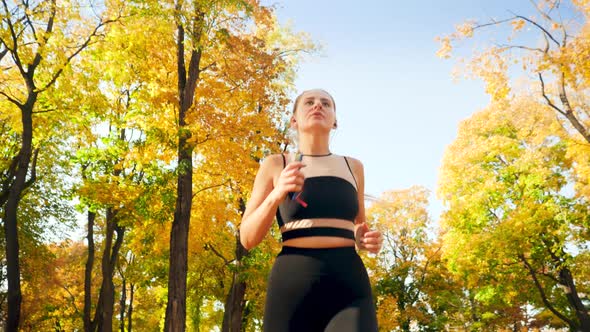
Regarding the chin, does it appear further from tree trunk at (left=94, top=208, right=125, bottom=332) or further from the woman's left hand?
tree trunk at (left=94, top=208, right=125, bottom=332)

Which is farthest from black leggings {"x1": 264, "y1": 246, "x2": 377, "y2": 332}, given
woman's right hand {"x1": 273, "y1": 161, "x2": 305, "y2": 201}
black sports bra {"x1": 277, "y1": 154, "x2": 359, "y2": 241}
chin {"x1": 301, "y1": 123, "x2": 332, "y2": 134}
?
chin {"x1": 301, "y1": 123, "x2": 332, "y2": 134}

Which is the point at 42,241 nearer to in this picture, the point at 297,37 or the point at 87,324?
the point at 87,324

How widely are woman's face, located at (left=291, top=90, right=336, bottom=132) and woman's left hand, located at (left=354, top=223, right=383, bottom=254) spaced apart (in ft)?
2.01

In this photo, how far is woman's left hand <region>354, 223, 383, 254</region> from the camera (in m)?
2.37

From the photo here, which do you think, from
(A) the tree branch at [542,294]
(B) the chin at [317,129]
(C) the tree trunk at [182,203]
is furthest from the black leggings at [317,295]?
(A) the tree branch at [542,294]

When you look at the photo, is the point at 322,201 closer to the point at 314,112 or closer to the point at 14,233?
the point at 314,112

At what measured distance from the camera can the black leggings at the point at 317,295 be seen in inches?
85.6

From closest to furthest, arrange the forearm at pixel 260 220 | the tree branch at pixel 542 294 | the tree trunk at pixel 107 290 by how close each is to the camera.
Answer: the forearm at pixel 260 220 → the tree trunk at pixel 107 290 → the tree branch at pixel 542 294

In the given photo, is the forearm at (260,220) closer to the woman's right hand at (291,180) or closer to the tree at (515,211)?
the woman's right hand at (291,180)

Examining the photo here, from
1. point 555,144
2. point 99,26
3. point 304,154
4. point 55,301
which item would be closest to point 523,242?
point 555,144

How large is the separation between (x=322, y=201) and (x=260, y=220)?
34cm

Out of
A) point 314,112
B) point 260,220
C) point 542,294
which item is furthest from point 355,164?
point 542,294

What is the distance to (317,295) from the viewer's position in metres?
2.21

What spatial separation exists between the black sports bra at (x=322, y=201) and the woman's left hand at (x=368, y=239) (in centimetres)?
7
